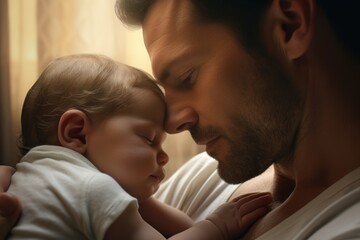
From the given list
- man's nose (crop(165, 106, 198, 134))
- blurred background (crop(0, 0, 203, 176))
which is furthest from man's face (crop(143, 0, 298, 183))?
blurred background (crop(0, 0, 203, 176))

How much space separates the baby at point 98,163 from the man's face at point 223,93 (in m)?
0.07

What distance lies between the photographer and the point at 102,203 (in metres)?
0.99

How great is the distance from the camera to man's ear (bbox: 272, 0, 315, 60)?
1.08 metres

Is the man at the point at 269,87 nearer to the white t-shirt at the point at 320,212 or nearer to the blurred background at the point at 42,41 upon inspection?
the white t-shirt at the point at 320,212

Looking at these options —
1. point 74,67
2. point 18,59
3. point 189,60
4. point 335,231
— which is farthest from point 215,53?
point 18,59

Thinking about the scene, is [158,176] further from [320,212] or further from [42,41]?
[42,41]

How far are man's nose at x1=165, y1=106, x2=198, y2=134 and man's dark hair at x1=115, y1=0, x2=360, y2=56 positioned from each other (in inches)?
7.7

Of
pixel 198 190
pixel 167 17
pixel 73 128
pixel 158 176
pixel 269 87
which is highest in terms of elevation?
pixel 167 17

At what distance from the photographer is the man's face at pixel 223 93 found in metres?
1.14

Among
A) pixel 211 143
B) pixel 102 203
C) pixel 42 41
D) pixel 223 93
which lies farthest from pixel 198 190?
pixel 42 41

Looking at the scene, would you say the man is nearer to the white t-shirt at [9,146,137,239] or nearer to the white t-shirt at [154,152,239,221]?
the white t-shirt at [154,152,239,221]

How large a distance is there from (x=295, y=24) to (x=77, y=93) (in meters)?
0.48

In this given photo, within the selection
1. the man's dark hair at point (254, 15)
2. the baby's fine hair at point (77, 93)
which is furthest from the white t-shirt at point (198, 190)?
the man's dark hair at point (254, 15)

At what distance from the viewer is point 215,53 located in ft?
3.75
